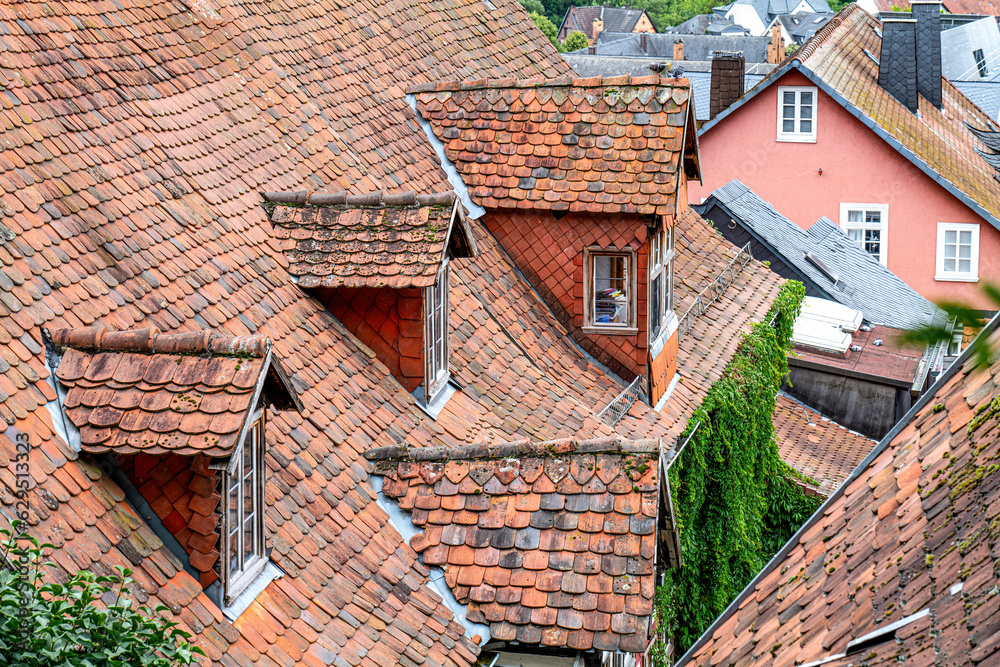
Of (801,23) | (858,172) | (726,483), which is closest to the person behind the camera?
(726,483)

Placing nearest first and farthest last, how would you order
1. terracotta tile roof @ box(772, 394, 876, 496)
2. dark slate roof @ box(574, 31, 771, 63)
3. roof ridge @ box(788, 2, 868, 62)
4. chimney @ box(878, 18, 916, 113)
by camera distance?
1. terracotta tile roof @ box(772, 394, 876, 496)
2. roof ridge @ box(788, 2, 868, 62)
3. chimney @ box(878, 18, 916, 113)
4. dark slate roof @ box(574, 31, 771, 63)

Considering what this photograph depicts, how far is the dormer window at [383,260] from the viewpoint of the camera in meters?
9.34

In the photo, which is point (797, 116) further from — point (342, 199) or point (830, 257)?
point (342, 199)

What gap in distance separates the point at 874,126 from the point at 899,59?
7.06 metres

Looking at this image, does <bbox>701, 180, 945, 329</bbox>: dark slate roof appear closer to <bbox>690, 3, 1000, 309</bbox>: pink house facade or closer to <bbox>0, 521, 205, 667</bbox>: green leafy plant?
<bbox>690, 3, 1000, 309</bbox>: pink house facade

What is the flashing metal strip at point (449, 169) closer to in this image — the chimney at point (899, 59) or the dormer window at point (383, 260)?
the dormer window at point (383, 260)

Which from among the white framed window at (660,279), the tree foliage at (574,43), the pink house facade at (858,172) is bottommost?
the tree foliage at (574,43)

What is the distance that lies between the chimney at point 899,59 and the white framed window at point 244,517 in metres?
34.5

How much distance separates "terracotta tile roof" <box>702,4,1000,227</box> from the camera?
32.4 m

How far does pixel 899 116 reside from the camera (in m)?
35.1

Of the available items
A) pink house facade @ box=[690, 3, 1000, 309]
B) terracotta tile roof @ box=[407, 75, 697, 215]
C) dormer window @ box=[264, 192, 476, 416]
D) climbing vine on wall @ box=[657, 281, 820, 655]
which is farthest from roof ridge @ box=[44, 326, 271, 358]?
pink house facade @ box=[690, 3, 1000, 309]

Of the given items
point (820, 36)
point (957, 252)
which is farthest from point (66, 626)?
point (820, 36)

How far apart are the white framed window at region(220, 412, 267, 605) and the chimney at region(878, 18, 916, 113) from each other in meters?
34.5

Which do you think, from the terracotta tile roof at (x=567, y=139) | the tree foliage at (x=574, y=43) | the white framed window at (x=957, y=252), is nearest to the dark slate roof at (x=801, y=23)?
the tree foliage at (x=574, y=43)
